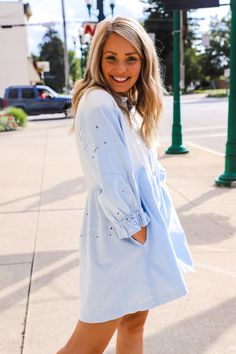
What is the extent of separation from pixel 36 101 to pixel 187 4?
18.7 m

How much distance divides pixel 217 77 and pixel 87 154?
80.2m

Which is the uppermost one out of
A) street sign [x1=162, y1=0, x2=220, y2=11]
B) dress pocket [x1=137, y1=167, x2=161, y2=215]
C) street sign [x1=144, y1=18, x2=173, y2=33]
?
street sign [x1=144, y1=18, x2=173, y2=33]

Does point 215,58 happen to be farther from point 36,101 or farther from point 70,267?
point 70,267

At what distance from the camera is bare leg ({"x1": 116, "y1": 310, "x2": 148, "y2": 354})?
2.06m

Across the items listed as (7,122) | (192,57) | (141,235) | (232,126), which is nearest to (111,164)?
(141,235)

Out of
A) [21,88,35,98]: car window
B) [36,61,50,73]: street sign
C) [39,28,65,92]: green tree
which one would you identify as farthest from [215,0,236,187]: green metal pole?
[39,28,65,92]: green tree

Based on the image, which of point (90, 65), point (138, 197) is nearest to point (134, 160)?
point (138, 197)

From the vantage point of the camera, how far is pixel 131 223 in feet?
5.82

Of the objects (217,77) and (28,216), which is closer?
(28,216)

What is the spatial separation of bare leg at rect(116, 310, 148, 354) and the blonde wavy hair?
76cm

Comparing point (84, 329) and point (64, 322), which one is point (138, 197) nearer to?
point (84, 329)

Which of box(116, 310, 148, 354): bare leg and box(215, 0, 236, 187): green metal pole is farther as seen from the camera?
box(215, 0, 236, 187): green metal pole

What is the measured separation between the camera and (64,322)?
118 inches

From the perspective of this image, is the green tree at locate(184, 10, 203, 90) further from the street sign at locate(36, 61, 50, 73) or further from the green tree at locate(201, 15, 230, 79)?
the street sign at locate(36, 61, 50, 73)
